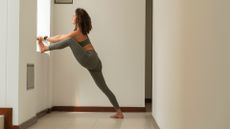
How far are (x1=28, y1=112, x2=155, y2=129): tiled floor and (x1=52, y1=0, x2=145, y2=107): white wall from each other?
1.34 feet

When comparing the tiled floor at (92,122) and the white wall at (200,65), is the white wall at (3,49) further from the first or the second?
the white wall at (200,65)

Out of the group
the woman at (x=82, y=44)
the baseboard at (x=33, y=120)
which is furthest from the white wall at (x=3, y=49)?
the woman at (x=82, y=44)

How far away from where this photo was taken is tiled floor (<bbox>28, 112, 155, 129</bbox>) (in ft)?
11.4

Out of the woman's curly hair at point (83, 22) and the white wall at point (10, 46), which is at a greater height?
the woman's curly hair at point (83, 22)

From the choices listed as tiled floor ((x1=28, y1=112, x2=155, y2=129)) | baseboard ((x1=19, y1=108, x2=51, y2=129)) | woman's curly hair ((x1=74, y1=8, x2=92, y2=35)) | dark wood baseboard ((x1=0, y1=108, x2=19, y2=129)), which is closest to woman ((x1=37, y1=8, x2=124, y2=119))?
woman's curly hair ((x1=74, y1=8, x2=92, y2=35))

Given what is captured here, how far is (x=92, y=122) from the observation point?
376 cm

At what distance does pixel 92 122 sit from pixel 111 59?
1.33 meters

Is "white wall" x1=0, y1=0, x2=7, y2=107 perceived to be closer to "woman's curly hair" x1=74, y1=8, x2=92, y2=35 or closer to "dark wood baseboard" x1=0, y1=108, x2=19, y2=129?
"dark wood baseboard" x1=0, y1=108, x2=19, y2=129

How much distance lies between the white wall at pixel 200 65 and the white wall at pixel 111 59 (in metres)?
2.48

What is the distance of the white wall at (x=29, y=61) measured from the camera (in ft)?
10.4

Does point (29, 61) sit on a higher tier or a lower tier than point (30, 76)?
higher

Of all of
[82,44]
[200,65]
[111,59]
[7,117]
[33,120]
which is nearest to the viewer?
[200,65]

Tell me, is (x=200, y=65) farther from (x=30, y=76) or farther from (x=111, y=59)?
(x=111, y=59)

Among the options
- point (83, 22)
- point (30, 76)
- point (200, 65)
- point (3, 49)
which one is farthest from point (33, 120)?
point (200, 65)
